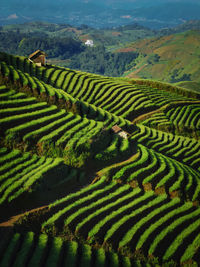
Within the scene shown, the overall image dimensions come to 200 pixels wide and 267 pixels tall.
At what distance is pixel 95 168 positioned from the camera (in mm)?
20281

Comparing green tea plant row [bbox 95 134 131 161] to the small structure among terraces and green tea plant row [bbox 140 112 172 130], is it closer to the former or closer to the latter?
the small structure among terraces

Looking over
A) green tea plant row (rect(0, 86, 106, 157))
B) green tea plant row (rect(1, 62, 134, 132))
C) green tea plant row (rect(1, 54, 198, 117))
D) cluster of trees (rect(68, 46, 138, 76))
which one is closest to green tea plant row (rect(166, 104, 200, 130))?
green tea plant row (rect(1, 54, 198, 117))

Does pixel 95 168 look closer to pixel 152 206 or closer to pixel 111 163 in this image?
pixel 111 163

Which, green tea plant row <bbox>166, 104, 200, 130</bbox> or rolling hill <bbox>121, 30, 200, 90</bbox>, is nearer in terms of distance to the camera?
green tea plant row <bbox>166, 104, 200, 130</bbox>

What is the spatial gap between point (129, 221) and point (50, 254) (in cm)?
542

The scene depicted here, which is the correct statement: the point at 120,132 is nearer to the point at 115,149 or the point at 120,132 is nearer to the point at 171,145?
the point at 115,149

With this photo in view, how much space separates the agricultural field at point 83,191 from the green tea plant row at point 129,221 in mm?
58

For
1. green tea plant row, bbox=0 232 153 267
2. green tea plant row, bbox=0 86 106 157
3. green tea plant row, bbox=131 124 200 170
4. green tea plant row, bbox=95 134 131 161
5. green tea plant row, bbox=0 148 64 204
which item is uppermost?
green tea plant row, bbox=0 86 106 157

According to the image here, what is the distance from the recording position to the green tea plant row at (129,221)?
14062mm

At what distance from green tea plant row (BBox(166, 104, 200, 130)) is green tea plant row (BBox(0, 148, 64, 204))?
91.0ft

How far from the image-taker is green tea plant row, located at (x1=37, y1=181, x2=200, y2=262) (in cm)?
1406

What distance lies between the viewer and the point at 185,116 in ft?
145

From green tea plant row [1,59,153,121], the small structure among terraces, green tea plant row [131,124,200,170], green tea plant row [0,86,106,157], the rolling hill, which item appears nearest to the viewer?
green tea plant row [0,86,106,157]

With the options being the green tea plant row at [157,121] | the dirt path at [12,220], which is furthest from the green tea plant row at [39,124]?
the green tea plant row at [157,121]
